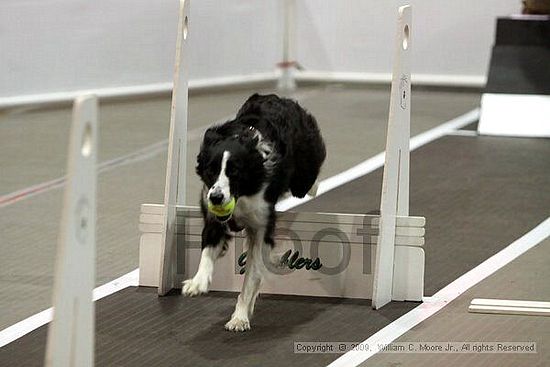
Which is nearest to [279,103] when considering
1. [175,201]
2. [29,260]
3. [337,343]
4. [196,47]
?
[175,201]

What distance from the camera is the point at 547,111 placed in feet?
27.4

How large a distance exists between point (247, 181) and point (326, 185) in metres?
2.84

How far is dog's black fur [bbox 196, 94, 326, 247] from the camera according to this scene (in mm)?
3832

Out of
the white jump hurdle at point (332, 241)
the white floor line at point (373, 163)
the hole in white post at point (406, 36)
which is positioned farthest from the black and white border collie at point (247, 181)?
the white floor line at point (373, 163)

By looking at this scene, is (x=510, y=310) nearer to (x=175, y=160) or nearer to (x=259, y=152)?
(x=259, y=152)

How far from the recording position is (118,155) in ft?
25.2

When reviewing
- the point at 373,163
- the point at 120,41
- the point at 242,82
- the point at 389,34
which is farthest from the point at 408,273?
the point at 389,34

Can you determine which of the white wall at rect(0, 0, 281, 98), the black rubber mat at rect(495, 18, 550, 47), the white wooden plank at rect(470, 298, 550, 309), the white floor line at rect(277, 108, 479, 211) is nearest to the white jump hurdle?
the white wooden plank at rect(470, 298, 550, 309)

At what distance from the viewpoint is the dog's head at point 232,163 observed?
12.4 ft

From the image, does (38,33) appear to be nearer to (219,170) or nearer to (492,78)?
(492,78)

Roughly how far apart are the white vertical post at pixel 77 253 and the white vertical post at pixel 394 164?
Answer: 5.65 ft

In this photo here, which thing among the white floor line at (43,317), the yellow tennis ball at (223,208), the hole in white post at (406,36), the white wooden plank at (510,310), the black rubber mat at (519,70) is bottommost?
the white floor line at (43,317)

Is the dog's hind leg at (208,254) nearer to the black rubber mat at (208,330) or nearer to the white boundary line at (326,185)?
the black rubber mat at (208,330)

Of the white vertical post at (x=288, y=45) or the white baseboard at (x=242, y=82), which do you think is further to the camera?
the white vertical post at (x=288, y=45)
